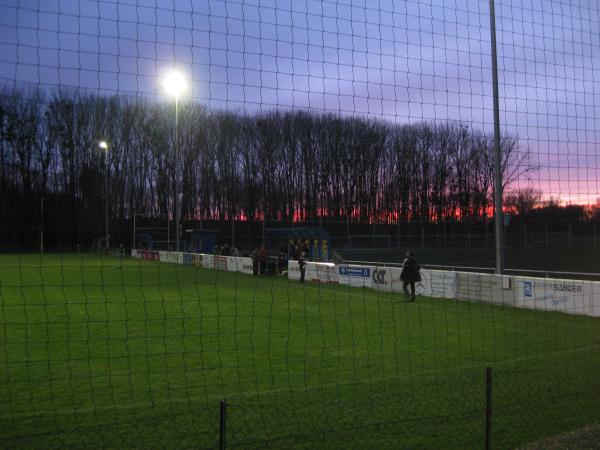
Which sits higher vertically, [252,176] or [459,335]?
[252,176]

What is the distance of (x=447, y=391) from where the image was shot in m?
6.50

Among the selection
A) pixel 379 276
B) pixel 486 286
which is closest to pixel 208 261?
pixel 379 276

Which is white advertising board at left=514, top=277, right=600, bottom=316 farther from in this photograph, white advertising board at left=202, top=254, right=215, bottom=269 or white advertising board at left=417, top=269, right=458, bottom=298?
white advertising board at left=202, top=254, right=215, bottom=269

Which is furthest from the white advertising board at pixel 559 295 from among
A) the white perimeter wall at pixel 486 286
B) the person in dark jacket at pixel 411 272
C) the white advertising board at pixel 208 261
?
the white advertising board at pixel 208 261

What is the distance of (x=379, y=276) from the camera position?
19281mm

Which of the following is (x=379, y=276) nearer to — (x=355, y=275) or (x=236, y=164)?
(x=355, y=275)

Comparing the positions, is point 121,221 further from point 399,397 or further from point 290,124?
point 399,397

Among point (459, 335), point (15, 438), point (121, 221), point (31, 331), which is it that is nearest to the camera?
point (15, 438)

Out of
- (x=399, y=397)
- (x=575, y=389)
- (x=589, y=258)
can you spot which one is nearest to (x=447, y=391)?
(x=399, y=397)

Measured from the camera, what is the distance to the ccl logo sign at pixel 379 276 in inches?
748

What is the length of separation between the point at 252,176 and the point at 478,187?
7.56 metres

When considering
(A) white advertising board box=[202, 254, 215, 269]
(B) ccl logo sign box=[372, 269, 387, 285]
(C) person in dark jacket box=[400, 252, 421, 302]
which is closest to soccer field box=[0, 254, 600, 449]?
(C) person in dark jacket box=[400, 252, 421, 302]

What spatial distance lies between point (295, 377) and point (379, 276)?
12.2 m

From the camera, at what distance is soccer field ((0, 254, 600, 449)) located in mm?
5219
